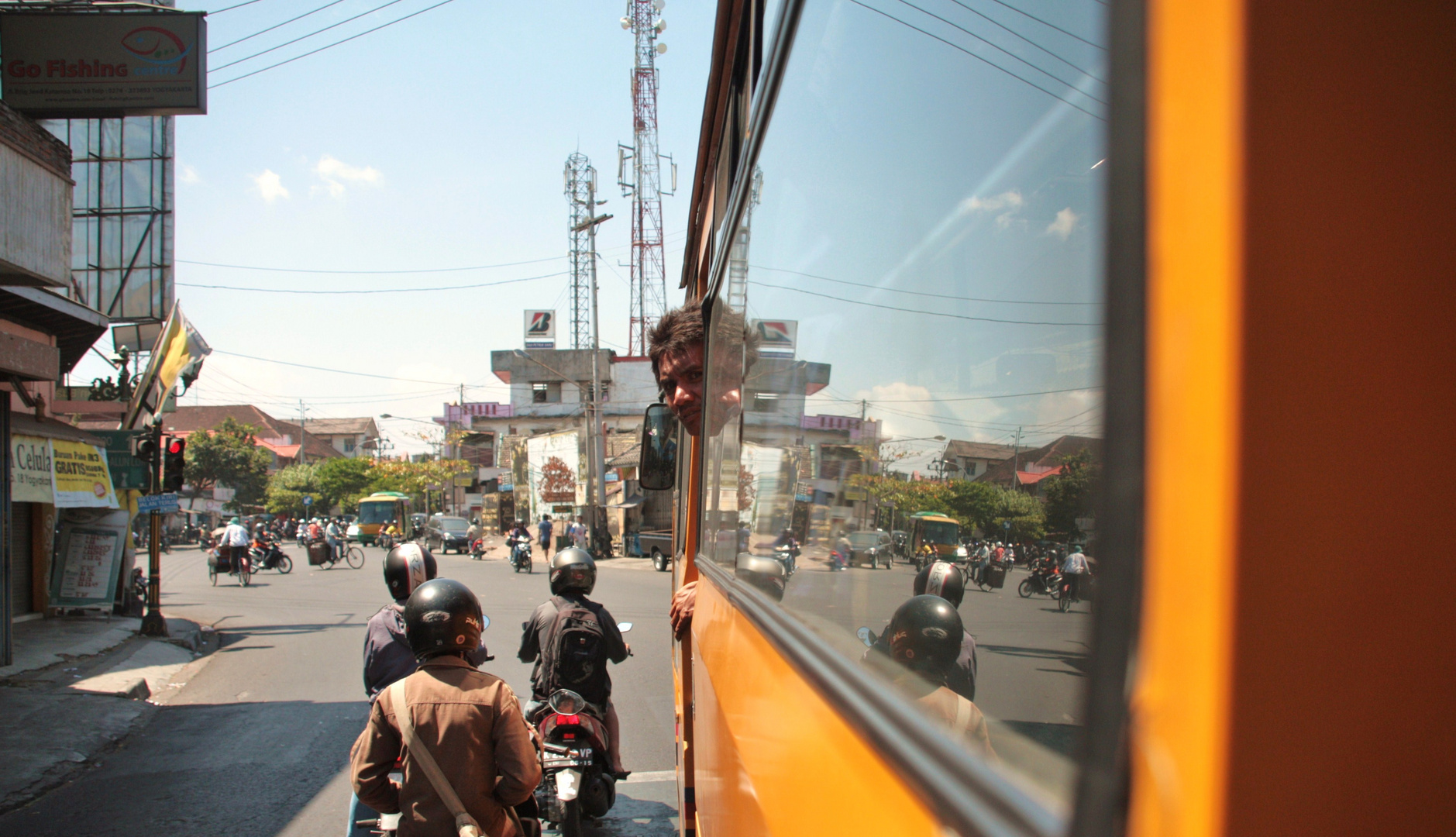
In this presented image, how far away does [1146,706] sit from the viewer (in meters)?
0.38

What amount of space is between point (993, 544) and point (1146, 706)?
9.9 inches

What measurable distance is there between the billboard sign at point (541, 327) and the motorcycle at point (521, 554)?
3129 cm

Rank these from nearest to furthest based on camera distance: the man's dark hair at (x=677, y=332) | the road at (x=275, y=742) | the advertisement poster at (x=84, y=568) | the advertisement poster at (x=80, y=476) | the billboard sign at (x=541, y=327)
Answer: the man's dark hair at (x=677, y=332), the road at (x=275, y=742), the advertisement poster at (x=80, y=476), the advertisement poster at (x=84, y=568), the billboard sign at (x=541, y=327)

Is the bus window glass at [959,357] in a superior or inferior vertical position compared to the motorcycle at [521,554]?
superior

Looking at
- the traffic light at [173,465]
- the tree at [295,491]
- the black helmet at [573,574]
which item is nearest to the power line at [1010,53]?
the black helmet at [573,574]

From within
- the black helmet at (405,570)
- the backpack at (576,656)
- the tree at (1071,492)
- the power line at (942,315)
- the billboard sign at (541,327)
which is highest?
the billboard sign at (541,327)

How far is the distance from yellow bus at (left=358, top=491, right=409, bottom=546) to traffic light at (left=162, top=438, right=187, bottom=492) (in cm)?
3086

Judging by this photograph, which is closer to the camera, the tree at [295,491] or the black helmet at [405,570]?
the black helmet at [405,570]

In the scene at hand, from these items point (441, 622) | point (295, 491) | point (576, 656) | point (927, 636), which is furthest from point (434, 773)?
point (295, 491)

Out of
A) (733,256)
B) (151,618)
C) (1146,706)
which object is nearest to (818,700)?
(1146,706)

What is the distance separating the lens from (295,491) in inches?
2394

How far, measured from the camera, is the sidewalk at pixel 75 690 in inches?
232

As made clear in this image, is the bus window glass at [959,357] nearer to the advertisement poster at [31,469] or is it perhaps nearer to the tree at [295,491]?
the advertisement poster at [31,469]

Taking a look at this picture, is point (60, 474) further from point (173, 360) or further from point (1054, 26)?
point (1054, 26)
